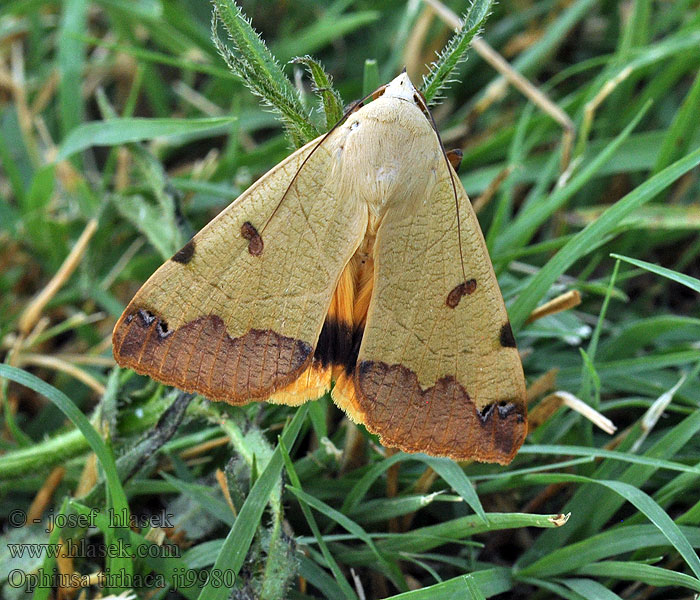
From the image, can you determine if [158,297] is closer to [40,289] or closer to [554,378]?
[554,378]

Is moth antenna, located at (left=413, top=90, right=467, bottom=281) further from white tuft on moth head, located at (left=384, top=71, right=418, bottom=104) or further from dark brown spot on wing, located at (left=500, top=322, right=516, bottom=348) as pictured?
dark brown spot on wing, located at (left=500, top=322, right=516, bottom=348)

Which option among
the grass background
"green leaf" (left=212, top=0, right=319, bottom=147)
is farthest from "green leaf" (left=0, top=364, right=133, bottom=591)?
"green leaf" (left=212, top=0, right=319, bottom=147)

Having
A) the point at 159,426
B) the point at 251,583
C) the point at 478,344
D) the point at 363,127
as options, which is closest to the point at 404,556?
the point at 251,583

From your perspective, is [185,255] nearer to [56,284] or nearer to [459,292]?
[459,292]

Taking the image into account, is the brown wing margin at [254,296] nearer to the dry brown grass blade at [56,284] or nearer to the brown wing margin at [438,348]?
the brown wing margin at [438,348]

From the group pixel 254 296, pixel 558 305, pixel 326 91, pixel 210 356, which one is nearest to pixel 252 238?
pixel 254 296
